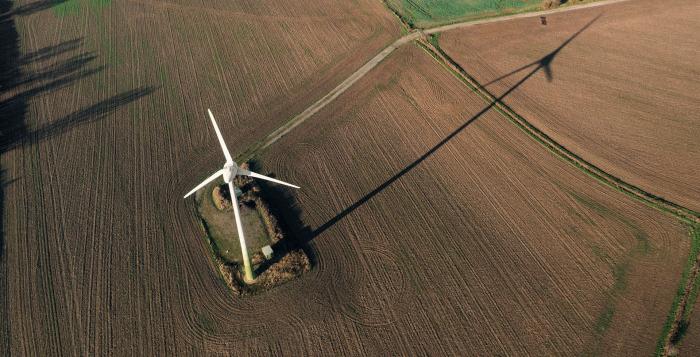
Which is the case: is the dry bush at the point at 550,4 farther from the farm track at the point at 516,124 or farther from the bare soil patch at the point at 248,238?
the bare soil patch at the point at 248,238

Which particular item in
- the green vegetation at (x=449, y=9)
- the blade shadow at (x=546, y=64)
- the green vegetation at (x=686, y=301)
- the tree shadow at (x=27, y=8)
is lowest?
the green vegetation at (x=686, y=301)

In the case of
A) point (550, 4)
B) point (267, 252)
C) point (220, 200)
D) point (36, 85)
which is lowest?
point (267, 252)

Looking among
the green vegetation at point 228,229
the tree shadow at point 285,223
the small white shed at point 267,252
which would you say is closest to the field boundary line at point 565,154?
the tree shadow at point 285,223

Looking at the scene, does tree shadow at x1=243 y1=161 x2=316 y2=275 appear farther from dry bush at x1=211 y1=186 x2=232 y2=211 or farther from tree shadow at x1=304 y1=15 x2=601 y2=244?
dry bush at x1=211 y1=186 x2=232 y2=211

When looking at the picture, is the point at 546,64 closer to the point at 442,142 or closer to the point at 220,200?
the point at 442,142

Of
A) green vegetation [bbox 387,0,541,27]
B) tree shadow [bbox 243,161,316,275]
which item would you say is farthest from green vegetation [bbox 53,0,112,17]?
green vegetation [bbox 387,0,541,27]

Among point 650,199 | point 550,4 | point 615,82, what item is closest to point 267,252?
point 650,199
